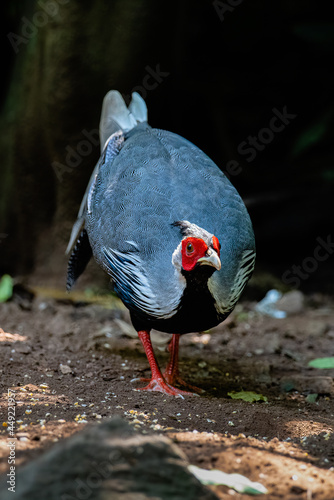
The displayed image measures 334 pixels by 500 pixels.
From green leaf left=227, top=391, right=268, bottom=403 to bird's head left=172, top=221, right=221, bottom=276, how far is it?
106 cm

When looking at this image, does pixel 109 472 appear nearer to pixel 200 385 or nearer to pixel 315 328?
pixel 200 385

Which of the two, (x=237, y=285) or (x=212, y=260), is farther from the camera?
(x=237, y=285)

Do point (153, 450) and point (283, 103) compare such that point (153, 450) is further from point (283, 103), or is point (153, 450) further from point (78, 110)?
point (283, 103)

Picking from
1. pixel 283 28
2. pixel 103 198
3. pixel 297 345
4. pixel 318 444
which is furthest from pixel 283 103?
pixel 318 444

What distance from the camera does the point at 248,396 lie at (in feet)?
13.1

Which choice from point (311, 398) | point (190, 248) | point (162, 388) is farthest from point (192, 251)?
point (311, 398)

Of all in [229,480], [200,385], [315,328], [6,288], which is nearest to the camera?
[229,480]

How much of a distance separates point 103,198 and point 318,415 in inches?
85.3

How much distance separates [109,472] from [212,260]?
4.99 feet

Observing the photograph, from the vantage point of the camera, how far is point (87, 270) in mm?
6430

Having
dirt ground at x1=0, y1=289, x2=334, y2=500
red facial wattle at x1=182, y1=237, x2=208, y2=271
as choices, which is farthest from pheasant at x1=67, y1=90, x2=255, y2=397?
dirt ground at x1=0, y1=289, x2=334, y2=500

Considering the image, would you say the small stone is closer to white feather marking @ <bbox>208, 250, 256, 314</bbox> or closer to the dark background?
white feather marking @ <bbox>208, 250, 256, 314</bbox>

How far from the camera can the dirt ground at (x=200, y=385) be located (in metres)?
2.45

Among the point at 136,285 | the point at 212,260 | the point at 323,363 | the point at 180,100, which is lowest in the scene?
the point at 323,363
